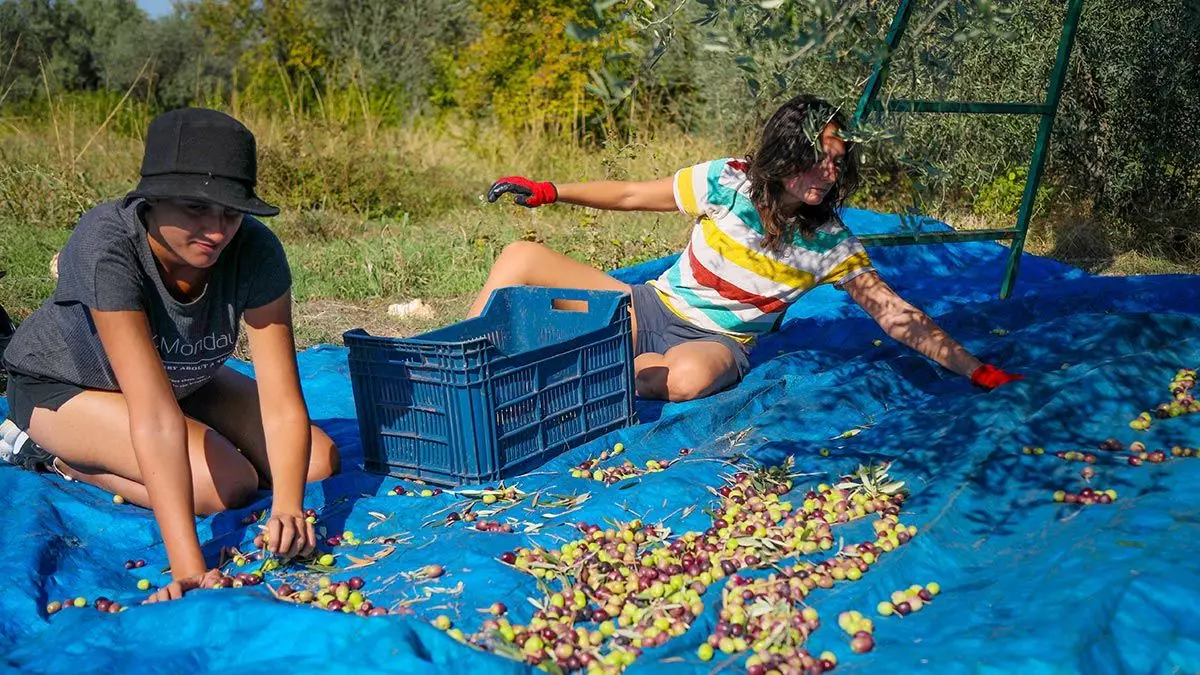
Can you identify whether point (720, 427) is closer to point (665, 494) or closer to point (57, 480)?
point (665, 494)

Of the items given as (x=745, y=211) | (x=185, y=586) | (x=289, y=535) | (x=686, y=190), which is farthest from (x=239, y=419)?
(x=745, y=211)

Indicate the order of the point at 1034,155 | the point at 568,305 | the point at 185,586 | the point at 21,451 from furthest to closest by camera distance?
the point at 1034,155 < the point at 568,305 < the point at 21,451 < the point at 185,586

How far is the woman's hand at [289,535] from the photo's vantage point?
2.91 m

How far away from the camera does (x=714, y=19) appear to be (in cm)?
253

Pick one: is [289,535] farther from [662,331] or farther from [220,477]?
[662,331]

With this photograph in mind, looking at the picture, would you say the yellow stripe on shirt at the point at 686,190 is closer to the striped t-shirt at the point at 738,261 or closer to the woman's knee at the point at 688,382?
the striped t-shirt at the point at 738,261

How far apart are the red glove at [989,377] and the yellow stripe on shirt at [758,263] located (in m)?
0.72

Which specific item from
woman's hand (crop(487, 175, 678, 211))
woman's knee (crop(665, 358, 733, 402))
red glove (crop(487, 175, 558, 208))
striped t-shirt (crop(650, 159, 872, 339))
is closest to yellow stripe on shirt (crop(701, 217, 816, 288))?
striped t-shirt (crop(650, 159, 872, 339))

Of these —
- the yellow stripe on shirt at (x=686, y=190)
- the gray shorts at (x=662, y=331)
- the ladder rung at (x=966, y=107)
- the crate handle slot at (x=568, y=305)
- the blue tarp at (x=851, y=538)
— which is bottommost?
the blue tarp at (x=851, y=538)

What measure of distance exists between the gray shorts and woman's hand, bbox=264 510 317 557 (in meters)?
1.76

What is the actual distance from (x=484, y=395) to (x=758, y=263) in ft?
4.18

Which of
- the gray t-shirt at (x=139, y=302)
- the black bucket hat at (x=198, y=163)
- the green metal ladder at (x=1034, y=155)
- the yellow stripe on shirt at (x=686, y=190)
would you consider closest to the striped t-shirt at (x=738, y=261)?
the yellow stripe on shirt at (x=686, y=190)

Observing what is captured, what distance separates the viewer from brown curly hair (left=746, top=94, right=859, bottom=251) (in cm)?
383

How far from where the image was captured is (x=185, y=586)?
9.07 ft
